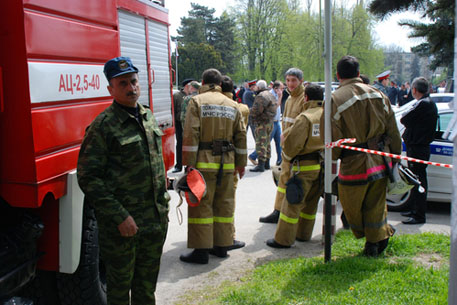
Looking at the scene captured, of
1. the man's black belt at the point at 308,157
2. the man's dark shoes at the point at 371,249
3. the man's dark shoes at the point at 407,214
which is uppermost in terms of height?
the man's black belt at the point at 308,157

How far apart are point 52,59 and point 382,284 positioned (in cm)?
320

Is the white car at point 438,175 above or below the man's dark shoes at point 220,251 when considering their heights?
above

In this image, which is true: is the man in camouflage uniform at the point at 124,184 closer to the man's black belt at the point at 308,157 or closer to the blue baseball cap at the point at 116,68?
the blue baseball cap at the point at 116,68

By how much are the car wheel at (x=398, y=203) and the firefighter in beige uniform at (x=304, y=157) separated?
2.21 m

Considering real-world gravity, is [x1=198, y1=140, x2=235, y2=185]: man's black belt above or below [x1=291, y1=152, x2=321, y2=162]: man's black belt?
above

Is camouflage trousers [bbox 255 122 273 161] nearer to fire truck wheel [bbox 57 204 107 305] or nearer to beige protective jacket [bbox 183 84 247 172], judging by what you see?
beige protective jacket [bbox 183 84 247 172]

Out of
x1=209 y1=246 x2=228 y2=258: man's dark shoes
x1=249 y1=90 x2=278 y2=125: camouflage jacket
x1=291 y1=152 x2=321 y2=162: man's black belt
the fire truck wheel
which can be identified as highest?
x1=249 y1=90 x2=278 y2=125: camouflage jacket

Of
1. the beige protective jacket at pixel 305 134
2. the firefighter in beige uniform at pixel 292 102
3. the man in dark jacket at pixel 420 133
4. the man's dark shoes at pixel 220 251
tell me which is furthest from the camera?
the man in dark jacket at pixel 420 133

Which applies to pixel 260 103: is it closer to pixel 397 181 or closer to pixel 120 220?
pixel 397 181

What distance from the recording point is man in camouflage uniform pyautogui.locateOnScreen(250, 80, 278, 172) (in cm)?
1015

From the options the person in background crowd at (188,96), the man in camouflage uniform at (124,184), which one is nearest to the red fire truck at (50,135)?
the man in camouflage uniform at (124,184)

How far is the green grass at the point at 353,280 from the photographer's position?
383cm

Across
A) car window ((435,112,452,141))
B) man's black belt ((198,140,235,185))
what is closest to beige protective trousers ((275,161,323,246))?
man's black belt ((198,140,235,185))

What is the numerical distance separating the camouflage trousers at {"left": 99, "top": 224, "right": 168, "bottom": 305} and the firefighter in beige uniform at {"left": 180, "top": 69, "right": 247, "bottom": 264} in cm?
174
